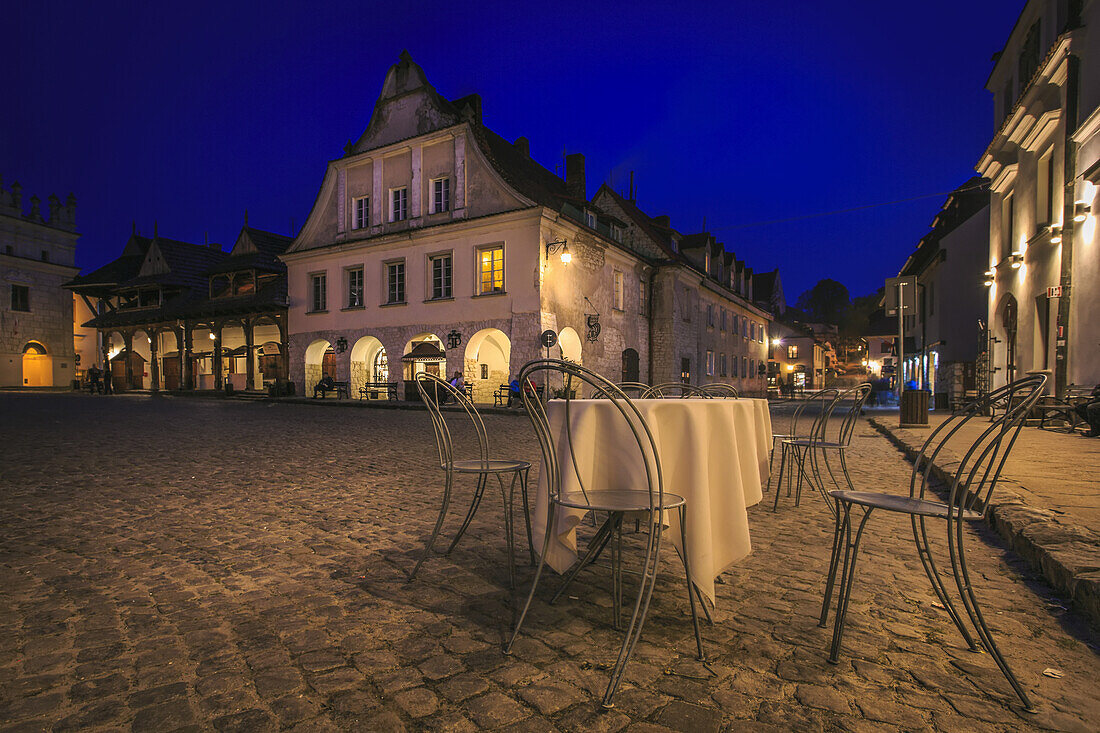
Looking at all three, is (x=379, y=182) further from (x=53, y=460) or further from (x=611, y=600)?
(x=611, y=600)

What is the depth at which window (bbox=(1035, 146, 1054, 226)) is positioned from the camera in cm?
1142

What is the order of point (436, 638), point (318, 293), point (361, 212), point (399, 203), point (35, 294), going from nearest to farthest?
point (436, 638) < point (399, 203) < point (361, 212) < point (318, 293) < point (35, 294)

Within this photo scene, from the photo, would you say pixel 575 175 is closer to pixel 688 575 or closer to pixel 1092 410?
pixel 1092 410

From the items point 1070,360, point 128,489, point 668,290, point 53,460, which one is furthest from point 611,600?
point 668,290

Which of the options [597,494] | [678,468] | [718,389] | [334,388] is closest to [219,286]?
[334,388]

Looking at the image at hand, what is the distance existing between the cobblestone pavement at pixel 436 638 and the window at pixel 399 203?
18.6 m

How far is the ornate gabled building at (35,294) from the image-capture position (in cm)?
3381

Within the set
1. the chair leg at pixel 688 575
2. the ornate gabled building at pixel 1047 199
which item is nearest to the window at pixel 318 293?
the ornate gabled building at pixel 1047 199

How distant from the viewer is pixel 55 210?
3738 centimetres

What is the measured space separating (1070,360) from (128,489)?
549 inches

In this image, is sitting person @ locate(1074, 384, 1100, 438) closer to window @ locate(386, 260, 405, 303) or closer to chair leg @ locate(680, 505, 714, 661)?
chair leg @ locate(680, 505, 714, 661)

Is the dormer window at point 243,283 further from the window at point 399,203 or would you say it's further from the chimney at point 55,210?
the chimney at point 55,210

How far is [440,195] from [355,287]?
5388mm

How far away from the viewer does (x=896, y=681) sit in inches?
81.7
